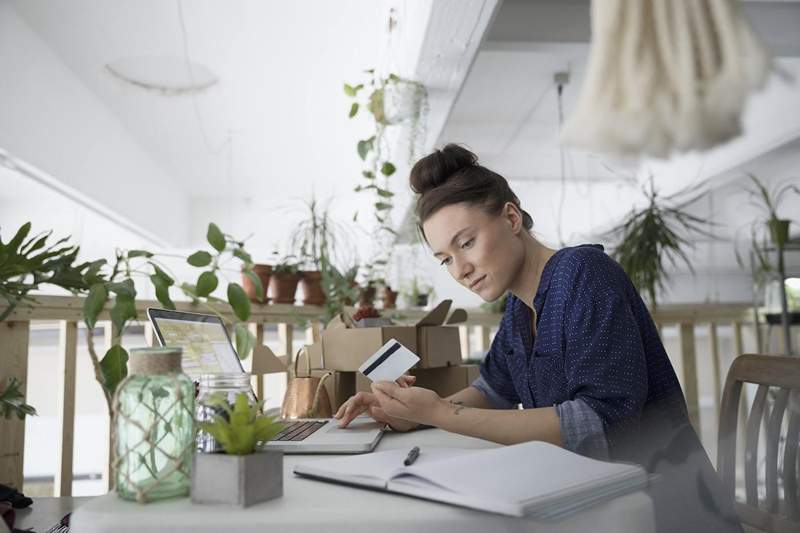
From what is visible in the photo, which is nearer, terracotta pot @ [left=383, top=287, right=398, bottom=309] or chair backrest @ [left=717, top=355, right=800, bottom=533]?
chair backrest @ [left=717, top=355, right=800, bottom=533]

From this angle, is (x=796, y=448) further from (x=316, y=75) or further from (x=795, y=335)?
(x=316, y=75)

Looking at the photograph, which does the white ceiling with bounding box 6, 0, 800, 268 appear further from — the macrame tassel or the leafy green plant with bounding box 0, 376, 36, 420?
the leafy green plant with bounding box 0, 376, 36, 420

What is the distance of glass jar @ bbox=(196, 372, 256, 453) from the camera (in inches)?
31.7

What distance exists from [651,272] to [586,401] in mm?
2646

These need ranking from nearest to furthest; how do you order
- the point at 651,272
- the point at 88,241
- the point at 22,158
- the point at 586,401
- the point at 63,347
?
the point at 586,401
the point at 63,347
the point at 651,272
the point at 22,158
the point at 88,241

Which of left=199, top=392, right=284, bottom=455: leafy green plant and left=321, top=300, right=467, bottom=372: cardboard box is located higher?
left=321, top=300, right=467, bottom=372: cardboard box

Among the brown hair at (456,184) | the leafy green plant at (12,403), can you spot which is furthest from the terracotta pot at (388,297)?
the leafy green plant at (12,403)

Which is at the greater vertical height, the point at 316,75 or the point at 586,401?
the point at 316,75

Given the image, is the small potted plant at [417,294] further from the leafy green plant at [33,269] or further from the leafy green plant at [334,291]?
the leafy green plant at [33,269]

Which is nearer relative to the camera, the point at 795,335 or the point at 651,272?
the point at 651,272

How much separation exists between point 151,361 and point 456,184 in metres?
0.72

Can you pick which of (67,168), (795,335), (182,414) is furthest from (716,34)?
(67,168)

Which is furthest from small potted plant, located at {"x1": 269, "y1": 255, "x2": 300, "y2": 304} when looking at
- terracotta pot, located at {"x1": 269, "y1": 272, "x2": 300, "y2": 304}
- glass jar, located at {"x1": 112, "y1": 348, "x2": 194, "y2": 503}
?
glass jar, located at {"x1": 112, "y1": 348, "x2": 194, "y2": 503}

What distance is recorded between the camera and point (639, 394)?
3.11 ft
